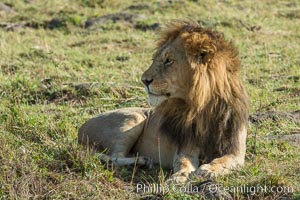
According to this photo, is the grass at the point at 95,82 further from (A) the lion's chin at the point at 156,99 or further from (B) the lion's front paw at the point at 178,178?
(A) the lion's chin at the point at 156,99

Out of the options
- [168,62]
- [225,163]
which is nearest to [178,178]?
[225,163]

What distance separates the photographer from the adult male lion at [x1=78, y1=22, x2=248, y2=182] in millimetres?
5000

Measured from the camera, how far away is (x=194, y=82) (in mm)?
4945

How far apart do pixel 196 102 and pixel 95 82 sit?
3.01 metres

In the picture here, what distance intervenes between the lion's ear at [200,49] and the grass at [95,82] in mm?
795

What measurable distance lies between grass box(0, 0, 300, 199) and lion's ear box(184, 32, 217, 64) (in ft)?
2.61

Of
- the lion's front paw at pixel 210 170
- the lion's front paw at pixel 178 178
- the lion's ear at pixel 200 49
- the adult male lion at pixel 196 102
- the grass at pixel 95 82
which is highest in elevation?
the lion's ear at pixel 200 49

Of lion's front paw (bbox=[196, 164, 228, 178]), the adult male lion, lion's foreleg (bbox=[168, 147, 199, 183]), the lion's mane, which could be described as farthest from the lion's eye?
lion's front paw (bbox=[196, 164, 228, 178])

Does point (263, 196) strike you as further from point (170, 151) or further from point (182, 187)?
point (170, 151)

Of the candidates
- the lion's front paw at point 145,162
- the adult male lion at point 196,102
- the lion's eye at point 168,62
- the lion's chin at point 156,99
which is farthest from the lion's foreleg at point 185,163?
the lion's eye at point 168,62

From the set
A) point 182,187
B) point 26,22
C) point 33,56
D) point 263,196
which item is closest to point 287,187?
point 263,196

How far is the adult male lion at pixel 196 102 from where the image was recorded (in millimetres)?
5000

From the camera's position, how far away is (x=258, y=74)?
856 centimetres

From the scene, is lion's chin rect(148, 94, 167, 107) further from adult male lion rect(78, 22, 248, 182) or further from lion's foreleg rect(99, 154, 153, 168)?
lion's foreleg rect(99, 154, 153, 168)
